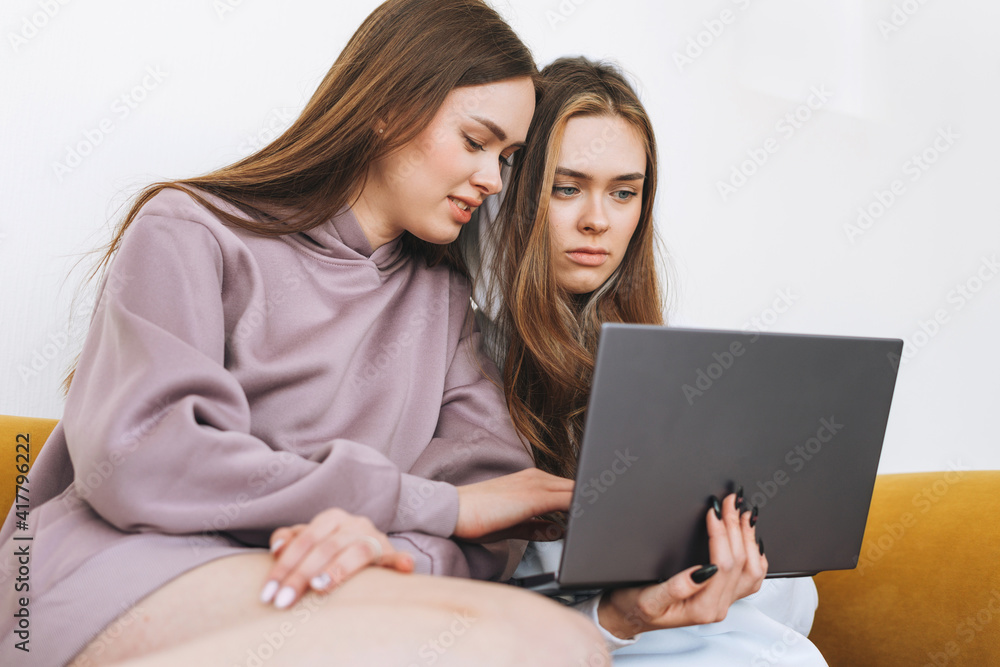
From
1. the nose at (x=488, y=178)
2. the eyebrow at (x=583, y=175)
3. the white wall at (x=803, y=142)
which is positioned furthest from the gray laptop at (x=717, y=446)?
the white wall at (x=803, y=142)

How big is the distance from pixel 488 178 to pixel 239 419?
49 centimetres

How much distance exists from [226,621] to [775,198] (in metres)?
1.68

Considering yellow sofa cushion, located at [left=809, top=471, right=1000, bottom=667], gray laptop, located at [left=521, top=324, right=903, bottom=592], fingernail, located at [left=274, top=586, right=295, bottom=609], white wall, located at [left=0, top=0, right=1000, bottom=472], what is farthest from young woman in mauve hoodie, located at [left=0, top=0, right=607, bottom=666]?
yellow sofa cushion, located at [left=809, top=471, right=1000, bottom=667]

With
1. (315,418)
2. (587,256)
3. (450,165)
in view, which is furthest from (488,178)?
(315,418)

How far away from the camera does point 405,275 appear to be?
1210 millimetres

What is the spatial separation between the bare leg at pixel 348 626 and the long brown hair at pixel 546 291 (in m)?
0.55

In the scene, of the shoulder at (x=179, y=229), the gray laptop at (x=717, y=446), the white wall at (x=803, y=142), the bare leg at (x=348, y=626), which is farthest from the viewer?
the white wall at (x=803, y=142)

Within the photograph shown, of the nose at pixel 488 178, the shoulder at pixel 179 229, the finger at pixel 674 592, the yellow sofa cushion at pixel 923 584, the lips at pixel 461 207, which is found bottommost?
the yellow sofa cushion at pixel 923 584

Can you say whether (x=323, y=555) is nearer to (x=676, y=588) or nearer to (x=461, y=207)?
(x=676, y=588)

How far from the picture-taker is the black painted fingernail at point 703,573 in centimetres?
81

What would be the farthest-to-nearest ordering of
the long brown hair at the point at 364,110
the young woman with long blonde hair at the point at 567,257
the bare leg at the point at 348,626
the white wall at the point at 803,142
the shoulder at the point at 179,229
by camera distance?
the white wall at the point at 803,142, the young woman with long blonde hair at the point at 567,257, the long brown hair at the point at 364,110, the shoulder at the point at 179,229, the bare leg at the point at 348,626

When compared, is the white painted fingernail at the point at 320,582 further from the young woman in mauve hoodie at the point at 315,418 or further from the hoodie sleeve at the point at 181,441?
the hoodie sleeve at the point at 181,441

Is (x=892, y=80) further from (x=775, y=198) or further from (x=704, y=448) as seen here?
(x=704, y=448)

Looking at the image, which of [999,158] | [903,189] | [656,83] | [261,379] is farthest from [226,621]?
[999,158]
